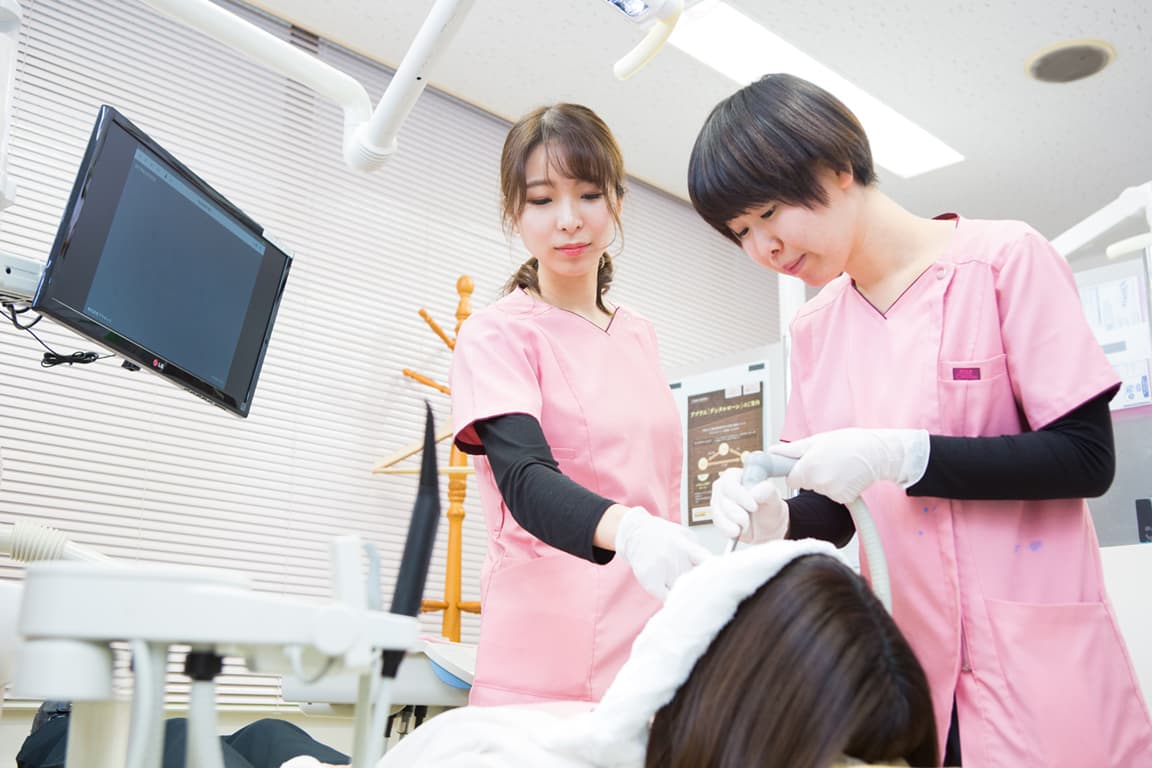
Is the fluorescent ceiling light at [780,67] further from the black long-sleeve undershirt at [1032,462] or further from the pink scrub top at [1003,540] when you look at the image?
→ the black long-sleeve undershirt at [1032,462]

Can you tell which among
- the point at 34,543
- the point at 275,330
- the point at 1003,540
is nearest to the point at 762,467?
the point at 1003,540

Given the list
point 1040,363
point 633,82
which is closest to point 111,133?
point 1040,363

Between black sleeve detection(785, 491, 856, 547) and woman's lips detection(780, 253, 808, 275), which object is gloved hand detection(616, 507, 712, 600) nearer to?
black sleeve detection(785, 491, 856, 547)

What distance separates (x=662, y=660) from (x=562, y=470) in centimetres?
64

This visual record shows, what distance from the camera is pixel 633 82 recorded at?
11.8 feet

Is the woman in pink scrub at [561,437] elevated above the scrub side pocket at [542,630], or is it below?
above

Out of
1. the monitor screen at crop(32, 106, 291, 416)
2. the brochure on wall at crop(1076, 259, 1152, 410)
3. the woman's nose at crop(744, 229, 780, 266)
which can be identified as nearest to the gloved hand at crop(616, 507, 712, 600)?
the woman's nose at crop(744, 229, 780, 266)

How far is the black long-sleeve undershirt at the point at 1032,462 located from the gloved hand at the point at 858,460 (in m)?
0.02

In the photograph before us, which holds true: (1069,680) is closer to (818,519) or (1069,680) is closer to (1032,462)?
(1032,462)

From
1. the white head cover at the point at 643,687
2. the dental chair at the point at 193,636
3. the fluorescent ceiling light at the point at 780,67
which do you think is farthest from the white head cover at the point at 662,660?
the fluorescent ceiling light at the point at 780,67

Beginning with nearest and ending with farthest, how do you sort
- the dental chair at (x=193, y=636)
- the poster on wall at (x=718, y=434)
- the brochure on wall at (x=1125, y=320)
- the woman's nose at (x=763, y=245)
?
the dental chair at (x=193, y=636)
the woman's nose at (x=763, y=245)
the brochure on wall at (x=1125, y=320)
the poster on wall at (x=718, y=434)

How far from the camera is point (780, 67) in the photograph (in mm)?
3521

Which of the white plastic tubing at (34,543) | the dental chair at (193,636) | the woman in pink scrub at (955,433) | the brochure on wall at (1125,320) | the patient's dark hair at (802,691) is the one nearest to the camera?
the dental chair at (193,636)

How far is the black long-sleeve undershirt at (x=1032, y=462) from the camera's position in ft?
3.39
